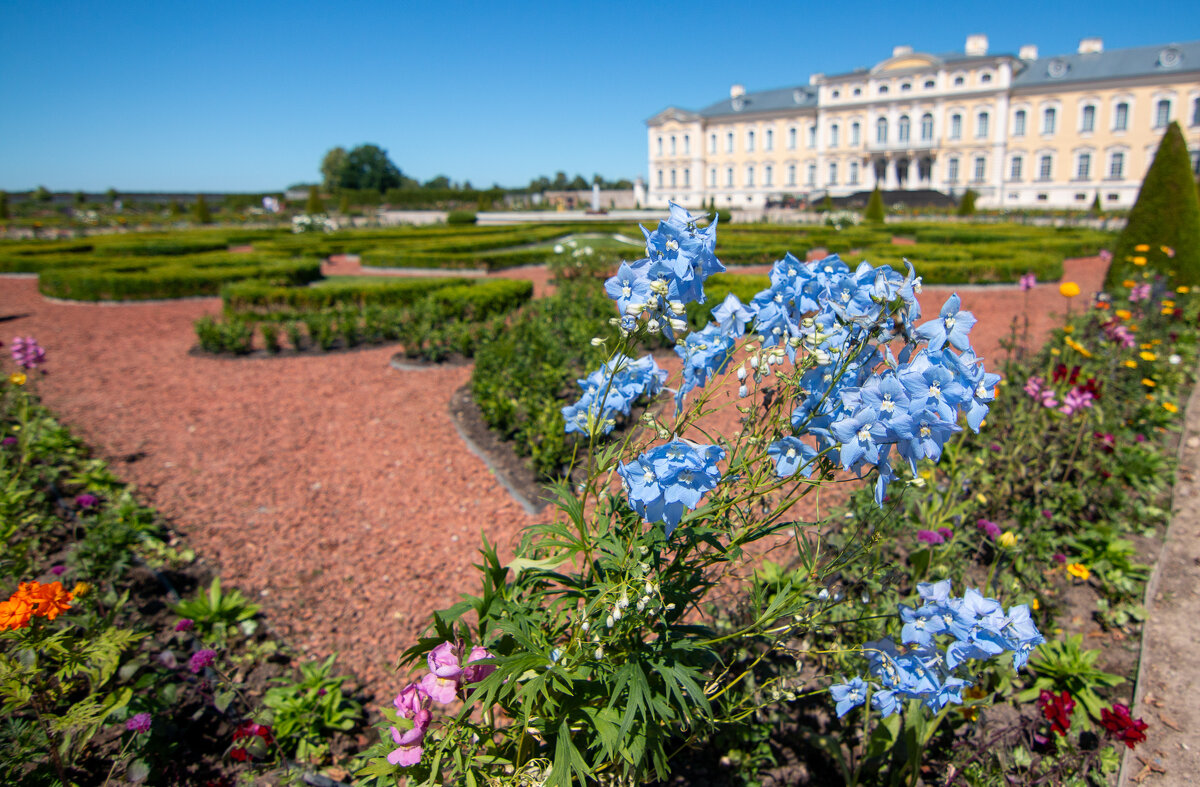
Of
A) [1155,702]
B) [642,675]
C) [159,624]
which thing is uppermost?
[642,675]

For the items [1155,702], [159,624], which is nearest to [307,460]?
[159,624]

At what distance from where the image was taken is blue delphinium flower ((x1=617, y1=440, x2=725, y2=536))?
1.20 m

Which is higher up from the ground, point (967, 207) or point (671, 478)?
point (967, 207)

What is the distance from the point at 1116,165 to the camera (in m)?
40.2

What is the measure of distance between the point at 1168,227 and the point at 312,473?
1043cm

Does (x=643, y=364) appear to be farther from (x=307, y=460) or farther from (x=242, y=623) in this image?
(x=307, y=460)

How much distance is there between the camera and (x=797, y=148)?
168 ft

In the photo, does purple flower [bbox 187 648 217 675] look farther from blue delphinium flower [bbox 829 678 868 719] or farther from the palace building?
the palace building

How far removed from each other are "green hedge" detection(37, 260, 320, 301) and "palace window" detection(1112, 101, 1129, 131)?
48627 mm

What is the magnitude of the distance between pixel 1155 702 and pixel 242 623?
4.01m

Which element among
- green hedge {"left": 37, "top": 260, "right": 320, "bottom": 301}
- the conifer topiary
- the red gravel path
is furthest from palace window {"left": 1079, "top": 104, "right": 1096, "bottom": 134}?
green hedge {"left": 37, "top": 260, "right": 320, "bottom": 301}

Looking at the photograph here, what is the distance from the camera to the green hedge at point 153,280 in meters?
10.9

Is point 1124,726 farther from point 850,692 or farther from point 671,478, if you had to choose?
point 671,478

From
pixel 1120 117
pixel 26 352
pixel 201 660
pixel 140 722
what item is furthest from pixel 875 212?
pixel 1120 117
